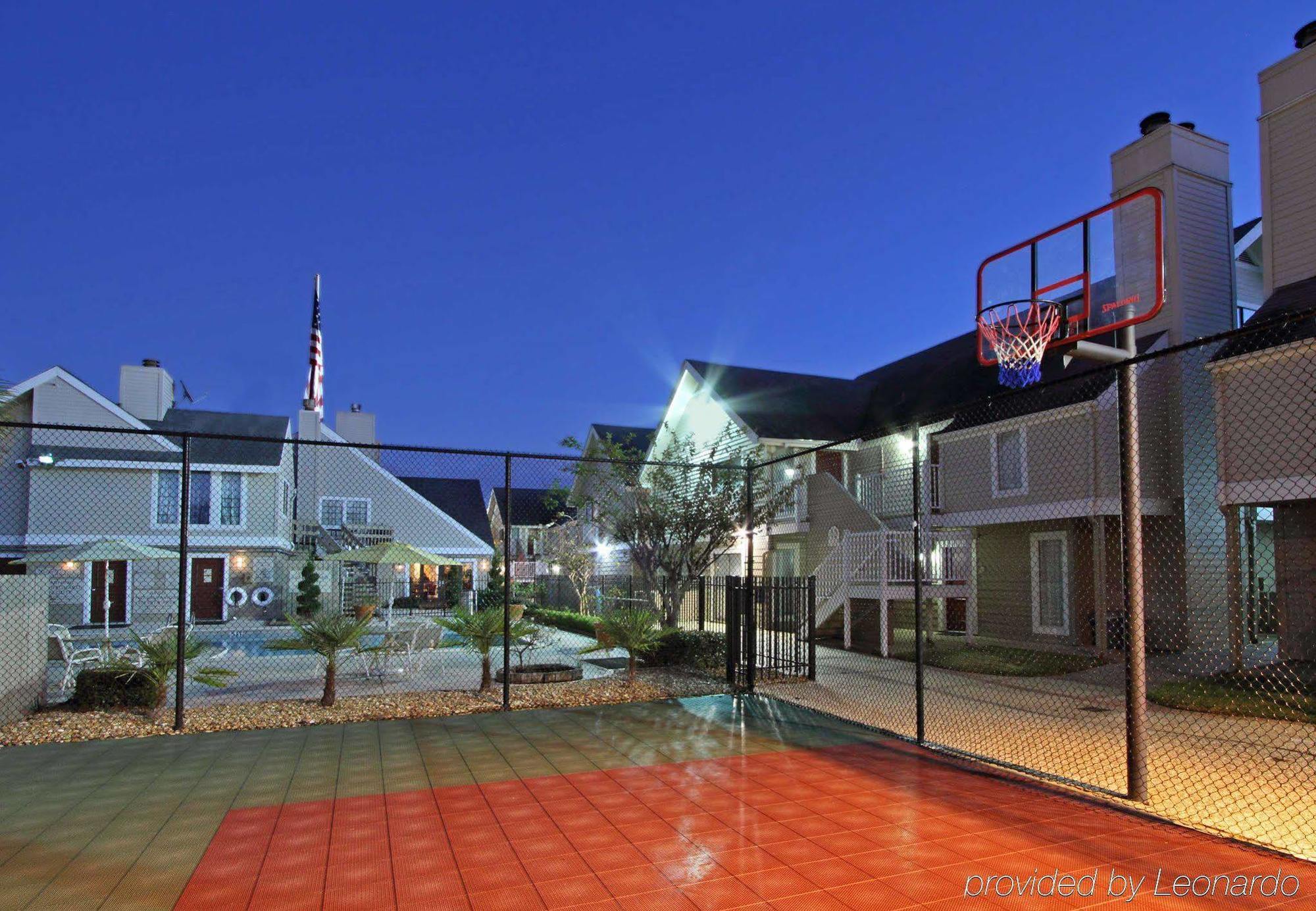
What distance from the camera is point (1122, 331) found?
6230mm

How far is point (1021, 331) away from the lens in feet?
29.7

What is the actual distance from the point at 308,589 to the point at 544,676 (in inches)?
605

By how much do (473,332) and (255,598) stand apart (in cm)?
12776

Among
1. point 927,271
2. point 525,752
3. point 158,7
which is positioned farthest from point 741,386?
point 927,271

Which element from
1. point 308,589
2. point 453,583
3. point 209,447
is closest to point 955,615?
point 453,583

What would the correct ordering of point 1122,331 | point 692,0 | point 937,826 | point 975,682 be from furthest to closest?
point 692,0 < point 975,682 < point 1122,331 < point 937,826

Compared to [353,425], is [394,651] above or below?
below

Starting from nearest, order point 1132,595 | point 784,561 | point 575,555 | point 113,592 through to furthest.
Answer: point 1132,595 → point 784,561 → point 113,592 → point 575,555

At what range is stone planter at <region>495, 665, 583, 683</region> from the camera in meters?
10.0

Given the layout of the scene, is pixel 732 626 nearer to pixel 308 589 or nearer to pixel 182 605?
pixel 182 605

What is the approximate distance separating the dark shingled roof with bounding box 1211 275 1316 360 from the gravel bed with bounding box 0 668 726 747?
9.16m

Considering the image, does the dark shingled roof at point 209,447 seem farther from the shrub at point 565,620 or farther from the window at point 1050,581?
the window at point 1050,581

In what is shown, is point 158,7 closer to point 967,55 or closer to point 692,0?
point 692,0

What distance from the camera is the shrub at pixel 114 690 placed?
7844mm
